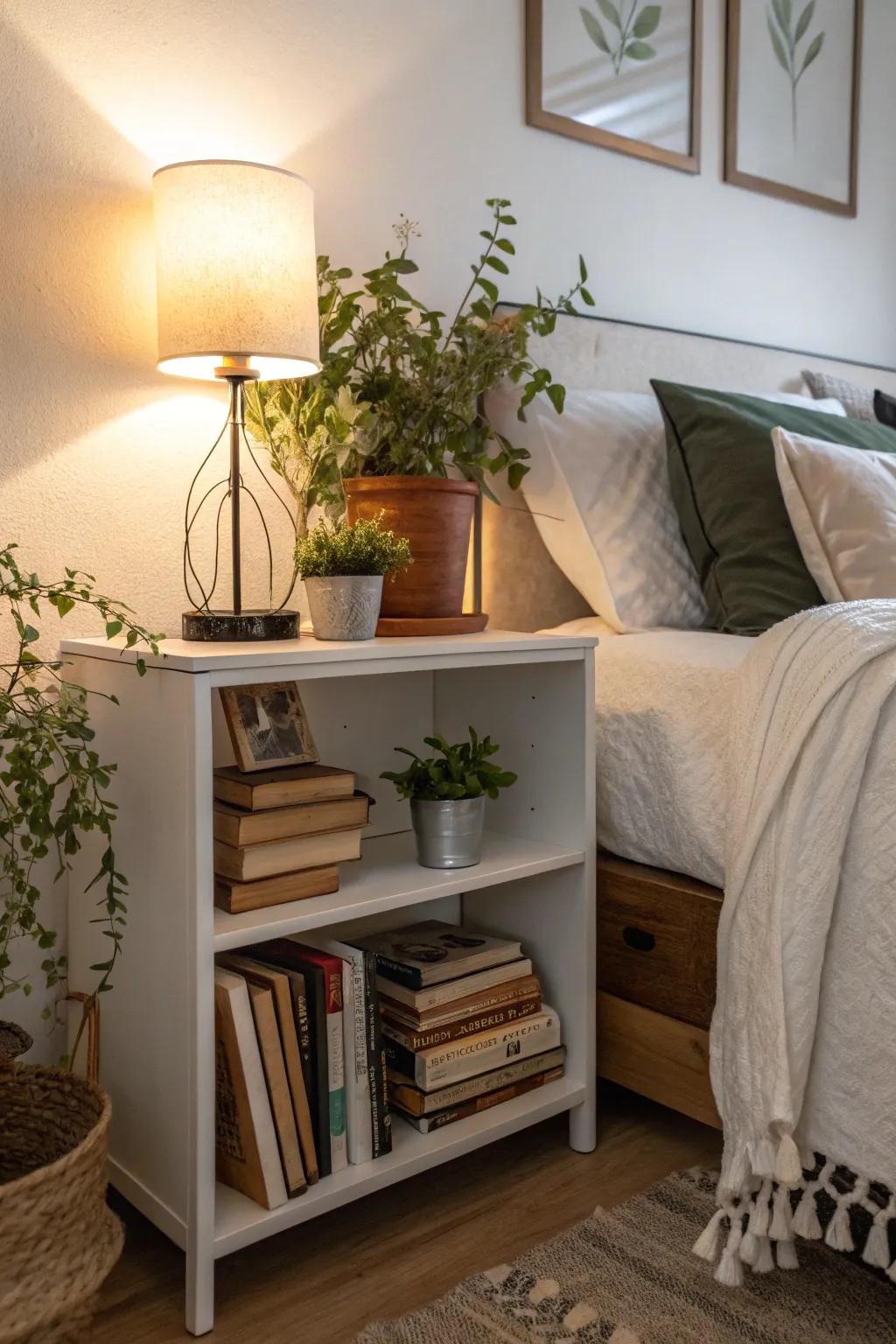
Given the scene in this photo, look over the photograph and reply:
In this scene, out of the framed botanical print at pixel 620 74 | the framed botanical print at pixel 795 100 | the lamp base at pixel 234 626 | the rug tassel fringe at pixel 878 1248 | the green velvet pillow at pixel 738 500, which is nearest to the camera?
the rug tassel fringe at pixel 878 1248

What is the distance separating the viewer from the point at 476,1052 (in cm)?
147

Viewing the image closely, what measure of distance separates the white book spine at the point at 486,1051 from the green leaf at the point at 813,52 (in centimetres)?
217

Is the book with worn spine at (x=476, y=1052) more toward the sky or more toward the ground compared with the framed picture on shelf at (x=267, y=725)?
more toward the ground

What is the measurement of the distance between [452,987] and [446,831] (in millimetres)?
212

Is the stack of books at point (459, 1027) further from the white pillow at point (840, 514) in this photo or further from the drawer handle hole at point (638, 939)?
the white pillow at point (840, 514)

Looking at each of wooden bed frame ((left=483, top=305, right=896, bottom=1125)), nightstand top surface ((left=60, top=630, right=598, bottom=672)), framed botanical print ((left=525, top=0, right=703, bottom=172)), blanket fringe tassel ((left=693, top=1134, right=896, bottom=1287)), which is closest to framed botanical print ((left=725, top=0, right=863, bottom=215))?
framed botanical print ((left=525, top=0, right=703, bottom=172))

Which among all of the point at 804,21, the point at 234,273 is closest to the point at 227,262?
the point at 234,273

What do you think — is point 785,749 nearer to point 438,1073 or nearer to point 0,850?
point 438,1073

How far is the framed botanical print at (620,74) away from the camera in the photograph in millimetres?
1975

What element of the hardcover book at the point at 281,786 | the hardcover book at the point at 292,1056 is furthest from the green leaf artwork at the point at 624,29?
the hardcover book at the point at 292,1056

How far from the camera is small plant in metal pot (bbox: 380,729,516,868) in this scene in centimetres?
145

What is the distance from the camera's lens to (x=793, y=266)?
2.54 m

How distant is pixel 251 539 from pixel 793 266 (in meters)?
1.59

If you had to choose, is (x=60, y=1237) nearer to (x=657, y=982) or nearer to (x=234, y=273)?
(x=657, y=982)
